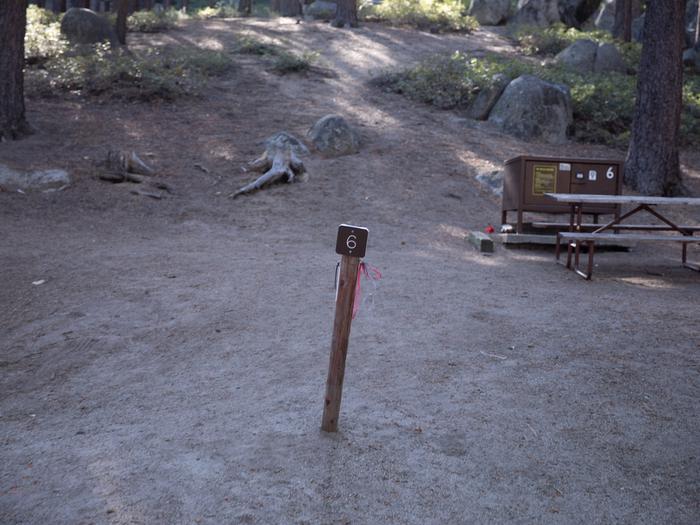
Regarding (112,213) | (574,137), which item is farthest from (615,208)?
(112,213)

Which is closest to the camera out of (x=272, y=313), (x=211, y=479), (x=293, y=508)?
(x=293, y=508)

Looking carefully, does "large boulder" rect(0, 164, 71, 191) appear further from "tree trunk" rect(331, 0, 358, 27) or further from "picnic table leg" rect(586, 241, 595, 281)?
"tree trunk" rect(331, 0, 358, 27)

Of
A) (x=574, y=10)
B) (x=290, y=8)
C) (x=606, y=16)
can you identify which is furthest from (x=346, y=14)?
(x=606, y=16)

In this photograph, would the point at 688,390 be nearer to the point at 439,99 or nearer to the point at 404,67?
the point at 439,99

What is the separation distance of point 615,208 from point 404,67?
11.3 metres

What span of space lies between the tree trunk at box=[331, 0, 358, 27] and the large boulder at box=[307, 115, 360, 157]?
42.6ft

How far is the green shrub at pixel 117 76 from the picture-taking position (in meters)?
16.2

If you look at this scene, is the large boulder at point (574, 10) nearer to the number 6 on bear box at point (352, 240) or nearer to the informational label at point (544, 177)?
the informational label at point (544, 177)

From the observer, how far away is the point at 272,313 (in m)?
6.47

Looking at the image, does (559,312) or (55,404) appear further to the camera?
(559,312)

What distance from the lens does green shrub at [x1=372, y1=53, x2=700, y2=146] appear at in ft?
54.4

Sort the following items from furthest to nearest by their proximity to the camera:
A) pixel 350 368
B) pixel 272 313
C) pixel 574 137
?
pixel 574 137, pixel 272 313, pixel 350 368

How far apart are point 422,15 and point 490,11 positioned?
4297mm

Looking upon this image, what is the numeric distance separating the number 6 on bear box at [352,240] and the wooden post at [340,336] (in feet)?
0.23
